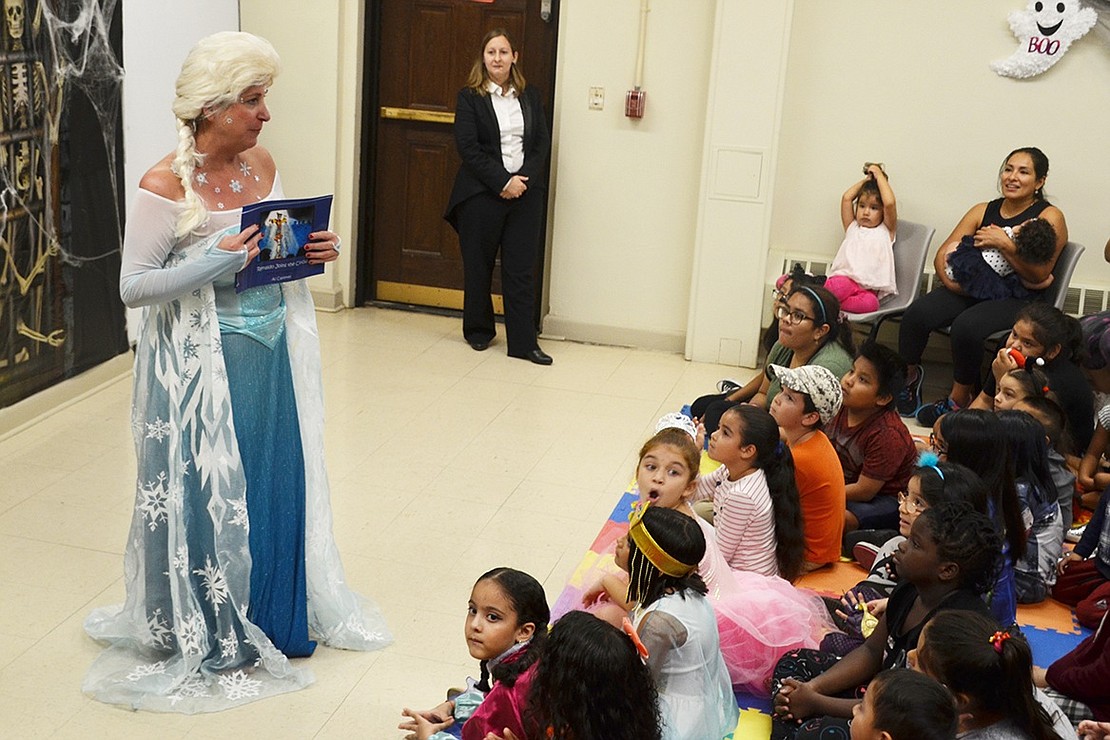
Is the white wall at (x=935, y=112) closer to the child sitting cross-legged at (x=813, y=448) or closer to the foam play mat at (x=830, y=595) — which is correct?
the child sitting cross-legged at (x=813, y=448)

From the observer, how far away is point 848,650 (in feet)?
11.6

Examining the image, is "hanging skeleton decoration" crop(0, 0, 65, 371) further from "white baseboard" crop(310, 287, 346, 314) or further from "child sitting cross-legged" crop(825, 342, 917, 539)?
"child sitting cross-legged" crop(825, 342, 917, 539)

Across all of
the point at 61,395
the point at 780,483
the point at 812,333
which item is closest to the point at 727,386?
the point at 812,333

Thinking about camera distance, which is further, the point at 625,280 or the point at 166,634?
the point at 625,280

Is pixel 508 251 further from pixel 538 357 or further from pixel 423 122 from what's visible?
pixel 423 122

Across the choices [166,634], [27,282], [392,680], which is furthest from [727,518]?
[27,282]

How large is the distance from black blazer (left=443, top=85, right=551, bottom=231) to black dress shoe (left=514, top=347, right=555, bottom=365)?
0.85m

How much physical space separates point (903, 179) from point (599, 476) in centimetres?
264

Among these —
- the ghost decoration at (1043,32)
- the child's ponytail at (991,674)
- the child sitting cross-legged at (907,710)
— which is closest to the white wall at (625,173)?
the ghost decoration at (1043,32)

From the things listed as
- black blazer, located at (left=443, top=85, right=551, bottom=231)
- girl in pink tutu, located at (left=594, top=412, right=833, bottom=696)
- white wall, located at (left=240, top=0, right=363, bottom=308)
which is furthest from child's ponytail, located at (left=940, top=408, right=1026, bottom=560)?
white wall, located at (left=240, top=0, right=363, bottom=308)

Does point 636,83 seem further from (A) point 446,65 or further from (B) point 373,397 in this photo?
(B) point 373,397

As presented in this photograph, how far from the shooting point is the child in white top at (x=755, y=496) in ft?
13.0

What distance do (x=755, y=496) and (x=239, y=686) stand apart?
1620 millimetres

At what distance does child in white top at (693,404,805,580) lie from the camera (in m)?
3.98
